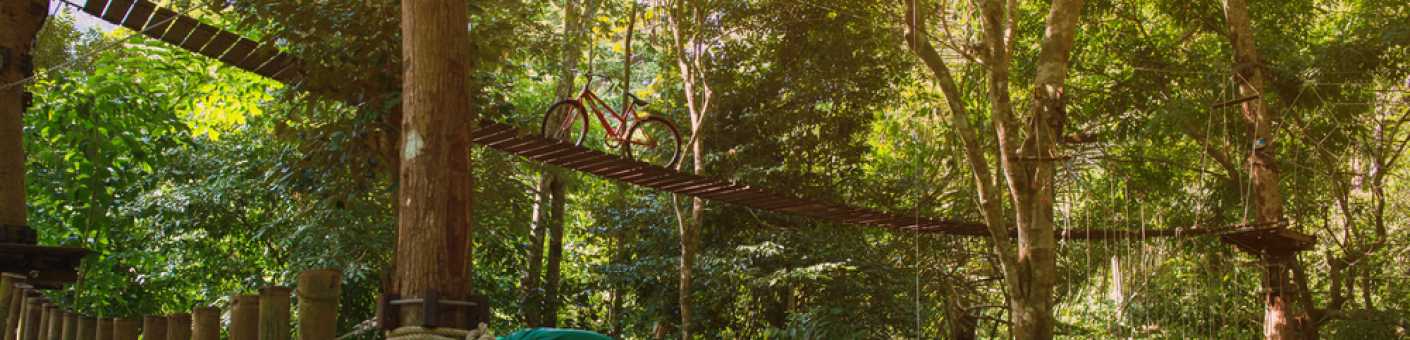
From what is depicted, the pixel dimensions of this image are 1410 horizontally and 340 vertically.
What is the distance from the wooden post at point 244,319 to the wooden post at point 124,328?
0.27 m

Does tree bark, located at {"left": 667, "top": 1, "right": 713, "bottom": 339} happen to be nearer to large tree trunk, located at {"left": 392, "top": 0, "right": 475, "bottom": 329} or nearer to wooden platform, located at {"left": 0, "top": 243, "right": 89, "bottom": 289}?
wooden platform, located at {"left": 0, "top": 243, "right": 89, "bottom": 289}

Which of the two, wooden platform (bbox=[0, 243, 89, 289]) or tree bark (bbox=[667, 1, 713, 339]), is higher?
tree bark (bbox=[667, 1, 713, 339])

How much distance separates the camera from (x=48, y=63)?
17.7ft

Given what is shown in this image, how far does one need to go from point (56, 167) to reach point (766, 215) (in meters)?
3.50

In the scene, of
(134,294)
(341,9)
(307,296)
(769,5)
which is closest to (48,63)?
(134,294)

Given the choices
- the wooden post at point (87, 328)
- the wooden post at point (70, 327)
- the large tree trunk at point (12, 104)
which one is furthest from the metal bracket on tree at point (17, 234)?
the wooden post at point (87, 328)

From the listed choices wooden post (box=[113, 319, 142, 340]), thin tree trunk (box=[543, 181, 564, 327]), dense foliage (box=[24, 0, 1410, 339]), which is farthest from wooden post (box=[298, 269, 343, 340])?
thin tree trunk (box=[543, 181, 564, 327])

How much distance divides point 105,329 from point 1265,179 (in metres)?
4.38

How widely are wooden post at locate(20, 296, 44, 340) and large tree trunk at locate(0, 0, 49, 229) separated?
0.75m

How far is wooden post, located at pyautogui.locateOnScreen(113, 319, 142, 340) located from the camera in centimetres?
169

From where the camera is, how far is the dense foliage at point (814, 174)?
5.37 metres

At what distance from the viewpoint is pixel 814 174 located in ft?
21.4

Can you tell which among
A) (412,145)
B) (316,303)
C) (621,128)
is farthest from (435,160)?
(621,128)

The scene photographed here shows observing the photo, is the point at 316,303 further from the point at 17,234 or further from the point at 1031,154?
the point at 1031,154
